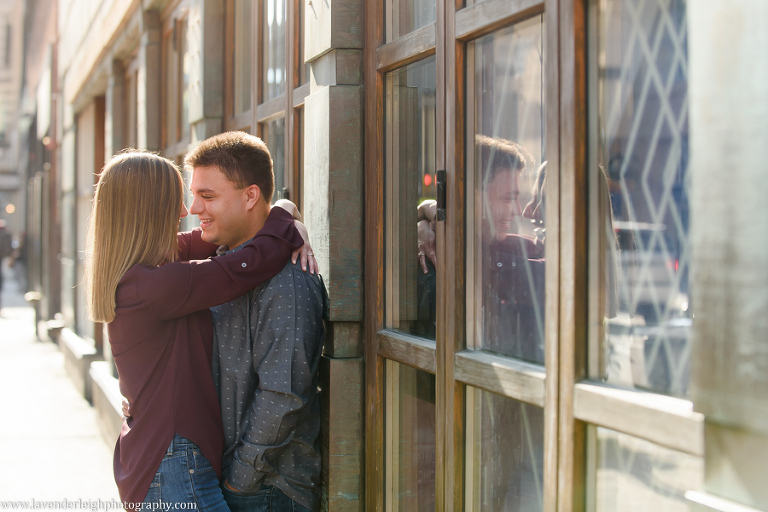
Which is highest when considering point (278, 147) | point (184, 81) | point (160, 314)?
point (184, 81)

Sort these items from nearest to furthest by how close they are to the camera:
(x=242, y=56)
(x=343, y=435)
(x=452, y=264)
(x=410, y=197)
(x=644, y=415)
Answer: (x=644, y=415) < (x=452, y=264) < (x=410, y=197) < (x=343, y=435) < (x=242, y=56)

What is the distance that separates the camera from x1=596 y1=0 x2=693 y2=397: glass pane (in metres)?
1.53

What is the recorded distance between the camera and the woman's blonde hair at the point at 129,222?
8.46 feet

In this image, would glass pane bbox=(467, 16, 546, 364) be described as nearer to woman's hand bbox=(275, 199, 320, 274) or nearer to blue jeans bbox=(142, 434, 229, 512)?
woman's hand bbox=(275, 199, 320, 274)

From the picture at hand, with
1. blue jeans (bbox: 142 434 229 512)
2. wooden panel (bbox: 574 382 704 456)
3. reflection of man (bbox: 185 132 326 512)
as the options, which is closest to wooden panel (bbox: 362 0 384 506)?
reflection of man (bbox: 185 132 326 512)

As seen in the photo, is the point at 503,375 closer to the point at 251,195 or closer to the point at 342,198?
the point at 342,198

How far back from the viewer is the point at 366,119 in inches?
111

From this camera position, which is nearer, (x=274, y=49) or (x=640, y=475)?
(x=640, y=475)

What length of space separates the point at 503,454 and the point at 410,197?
0.90 metres

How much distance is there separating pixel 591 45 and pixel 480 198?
0.58 meters

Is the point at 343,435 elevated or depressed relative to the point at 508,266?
depressed

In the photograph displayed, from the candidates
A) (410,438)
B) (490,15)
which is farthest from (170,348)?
(490,15)

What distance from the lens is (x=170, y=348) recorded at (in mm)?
2615

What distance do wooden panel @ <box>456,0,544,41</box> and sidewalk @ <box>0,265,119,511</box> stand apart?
413 cm
